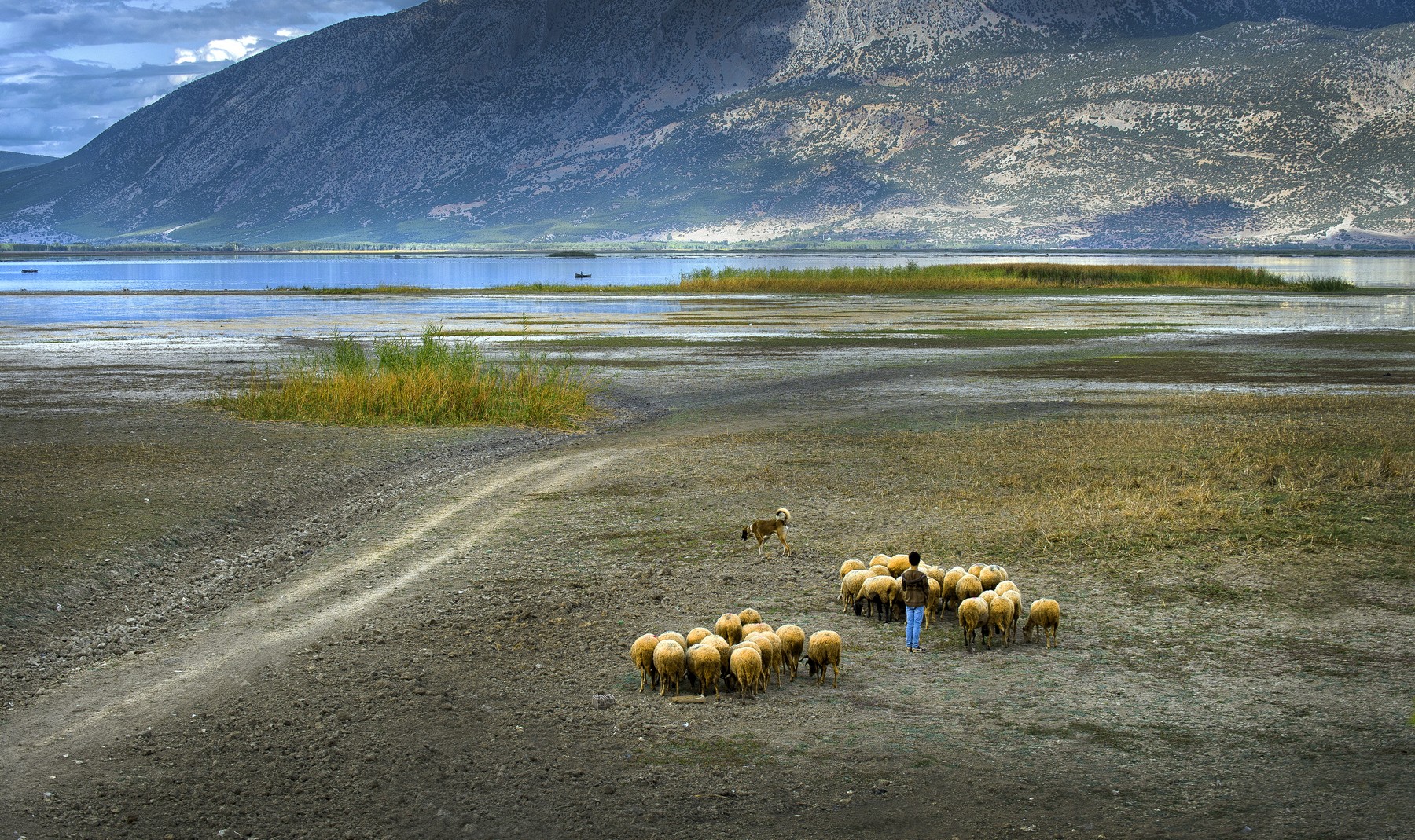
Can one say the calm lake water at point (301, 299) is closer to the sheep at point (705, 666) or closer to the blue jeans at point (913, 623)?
the blue jeans at point (913, 623)

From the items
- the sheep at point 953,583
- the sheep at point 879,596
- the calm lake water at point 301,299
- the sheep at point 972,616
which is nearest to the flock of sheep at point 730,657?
the sheep at point 972,616

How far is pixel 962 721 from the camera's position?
777 centimetres

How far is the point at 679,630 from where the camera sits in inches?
379

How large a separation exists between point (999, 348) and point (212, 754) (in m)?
35.1

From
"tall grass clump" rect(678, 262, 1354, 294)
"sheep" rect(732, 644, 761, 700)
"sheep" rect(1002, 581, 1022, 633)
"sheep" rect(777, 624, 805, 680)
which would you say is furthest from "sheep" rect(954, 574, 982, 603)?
"tall grass clump" rect(678, 262, 1354, 294)

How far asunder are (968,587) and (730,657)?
7.79 feet

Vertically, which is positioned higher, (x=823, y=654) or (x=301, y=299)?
(x=301, y=299)

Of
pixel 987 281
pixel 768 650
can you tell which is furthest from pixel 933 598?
pixel 987 281

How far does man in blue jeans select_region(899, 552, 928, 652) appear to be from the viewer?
9.07 metres

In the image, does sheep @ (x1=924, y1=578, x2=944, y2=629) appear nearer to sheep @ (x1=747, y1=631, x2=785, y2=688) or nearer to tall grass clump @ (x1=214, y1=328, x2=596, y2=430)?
sheep @ (x1=747, y1=631, x2=785, y2=688)

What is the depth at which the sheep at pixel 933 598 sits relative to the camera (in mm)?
9742

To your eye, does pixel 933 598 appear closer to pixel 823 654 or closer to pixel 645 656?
pixel 823 654

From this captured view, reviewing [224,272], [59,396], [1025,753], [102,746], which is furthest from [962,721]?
[224,272]

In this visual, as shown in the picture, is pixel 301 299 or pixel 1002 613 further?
pixel 301 299
